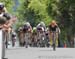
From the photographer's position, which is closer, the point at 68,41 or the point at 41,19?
the point at 68,41

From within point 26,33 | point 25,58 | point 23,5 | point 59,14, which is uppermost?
point 23,5

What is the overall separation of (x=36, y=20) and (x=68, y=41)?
16.8 meters

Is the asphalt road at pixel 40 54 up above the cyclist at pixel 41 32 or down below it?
below

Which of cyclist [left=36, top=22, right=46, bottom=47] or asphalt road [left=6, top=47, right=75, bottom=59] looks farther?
cyclist [left=36, top=22, right=46, bottom=47]

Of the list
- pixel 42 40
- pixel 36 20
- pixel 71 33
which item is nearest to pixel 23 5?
pixel 36 20

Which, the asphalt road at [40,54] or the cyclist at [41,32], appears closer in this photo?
the asphalt road at [40,54]

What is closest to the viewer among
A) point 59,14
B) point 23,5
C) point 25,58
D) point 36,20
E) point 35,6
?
point 25,58

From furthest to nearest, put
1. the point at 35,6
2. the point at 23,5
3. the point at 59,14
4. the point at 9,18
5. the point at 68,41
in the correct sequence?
the point at 23,5 < the point at 35,6 < the point at 68,41 < the point at 59,14 < the point at 9,18

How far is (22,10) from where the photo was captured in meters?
83.4

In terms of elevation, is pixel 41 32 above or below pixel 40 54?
above

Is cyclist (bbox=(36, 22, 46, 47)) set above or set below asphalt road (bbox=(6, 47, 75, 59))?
above

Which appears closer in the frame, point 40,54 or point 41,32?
point 40,54

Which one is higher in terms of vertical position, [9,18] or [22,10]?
[22,10]

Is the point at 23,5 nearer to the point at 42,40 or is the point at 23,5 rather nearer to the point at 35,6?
the point at 35,6
